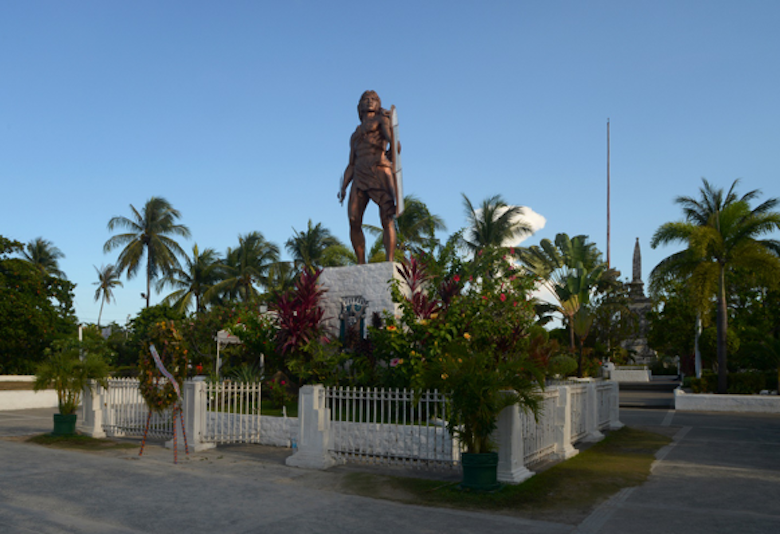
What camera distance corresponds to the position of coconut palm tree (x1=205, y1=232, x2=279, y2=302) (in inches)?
1542

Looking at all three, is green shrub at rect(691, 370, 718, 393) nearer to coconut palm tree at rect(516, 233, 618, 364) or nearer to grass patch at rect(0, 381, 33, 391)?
coconut palm tree at rect(516, 233, 618, 364)

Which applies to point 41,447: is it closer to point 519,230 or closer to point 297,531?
point 297,531

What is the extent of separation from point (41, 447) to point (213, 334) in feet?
25.4

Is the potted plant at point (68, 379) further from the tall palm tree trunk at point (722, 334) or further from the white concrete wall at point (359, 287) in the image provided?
the tall palm tree trunk at point (722, 334)

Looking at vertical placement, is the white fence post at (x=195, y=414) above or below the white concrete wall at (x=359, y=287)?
below

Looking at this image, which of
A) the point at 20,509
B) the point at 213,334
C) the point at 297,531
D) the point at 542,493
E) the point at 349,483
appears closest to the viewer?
the point at 297,531

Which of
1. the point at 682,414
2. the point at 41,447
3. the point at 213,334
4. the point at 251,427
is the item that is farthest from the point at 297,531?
the point at 682,414

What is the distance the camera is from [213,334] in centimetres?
2022

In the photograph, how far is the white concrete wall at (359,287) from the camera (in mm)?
14156

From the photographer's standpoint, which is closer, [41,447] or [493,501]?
[493,501]

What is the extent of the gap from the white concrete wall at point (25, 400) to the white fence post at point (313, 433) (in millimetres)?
17155

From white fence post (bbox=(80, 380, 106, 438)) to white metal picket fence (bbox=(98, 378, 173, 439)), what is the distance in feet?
0.26

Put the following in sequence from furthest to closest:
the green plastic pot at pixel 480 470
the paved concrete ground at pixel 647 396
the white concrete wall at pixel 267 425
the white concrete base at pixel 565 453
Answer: the paved concrete ground at pixel 647 396, the white concrete wall at pixel 267 425, the white concrete base at pixel 565 453, the green plastic pot at pixel 480 470

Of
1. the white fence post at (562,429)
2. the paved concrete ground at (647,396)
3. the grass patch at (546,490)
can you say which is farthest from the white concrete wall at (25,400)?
the paved concrete ground at (647,396)
